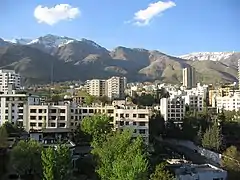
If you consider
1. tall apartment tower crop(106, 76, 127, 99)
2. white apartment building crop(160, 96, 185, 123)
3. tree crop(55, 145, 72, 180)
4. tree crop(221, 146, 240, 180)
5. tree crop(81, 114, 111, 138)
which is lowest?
tree crop(221, 146, 240, 180)

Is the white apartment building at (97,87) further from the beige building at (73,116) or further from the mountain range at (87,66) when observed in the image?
the beige building at (73,116)

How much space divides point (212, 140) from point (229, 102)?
7.47m

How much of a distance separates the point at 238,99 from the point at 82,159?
11040 mm

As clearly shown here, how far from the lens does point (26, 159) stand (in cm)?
486

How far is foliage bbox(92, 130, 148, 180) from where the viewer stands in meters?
4.26

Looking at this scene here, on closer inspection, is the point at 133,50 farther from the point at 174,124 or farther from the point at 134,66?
the point at 174,124

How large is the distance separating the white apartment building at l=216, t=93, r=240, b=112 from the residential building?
8.70 meters

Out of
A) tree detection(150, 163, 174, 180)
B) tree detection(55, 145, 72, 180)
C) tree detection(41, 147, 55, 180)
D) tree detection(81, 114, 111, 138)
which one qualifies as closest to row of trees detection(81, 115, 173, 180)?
tree detection(150, 163, 174, 180)

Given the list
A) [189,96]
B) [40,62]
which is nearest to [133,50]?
[40,62]

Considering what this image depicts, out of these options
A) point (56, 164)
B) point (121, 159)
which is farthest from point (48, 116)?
point (56, 164)

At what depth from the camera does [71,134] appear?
7.66 m

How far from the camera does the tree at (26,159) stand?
485 cm

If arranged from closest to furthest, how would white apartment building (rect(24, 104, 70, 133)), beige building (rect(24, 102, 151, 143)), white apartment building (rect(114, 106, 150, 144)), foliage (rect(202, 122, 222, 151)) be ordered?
white apartment building (rect(114, 106, 150, 144)), beige building (rect(24, 102, 151, 143)), white apartment building (rect(24, 104, 70, 133)), foliage (rect(202, 122, 222, 151))

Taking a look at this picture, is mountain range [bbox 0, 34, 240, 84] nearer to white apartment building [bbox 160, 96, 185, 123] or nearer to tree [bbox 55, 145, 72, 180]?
white apartment building [bbox 160, 96, 185, 123]
